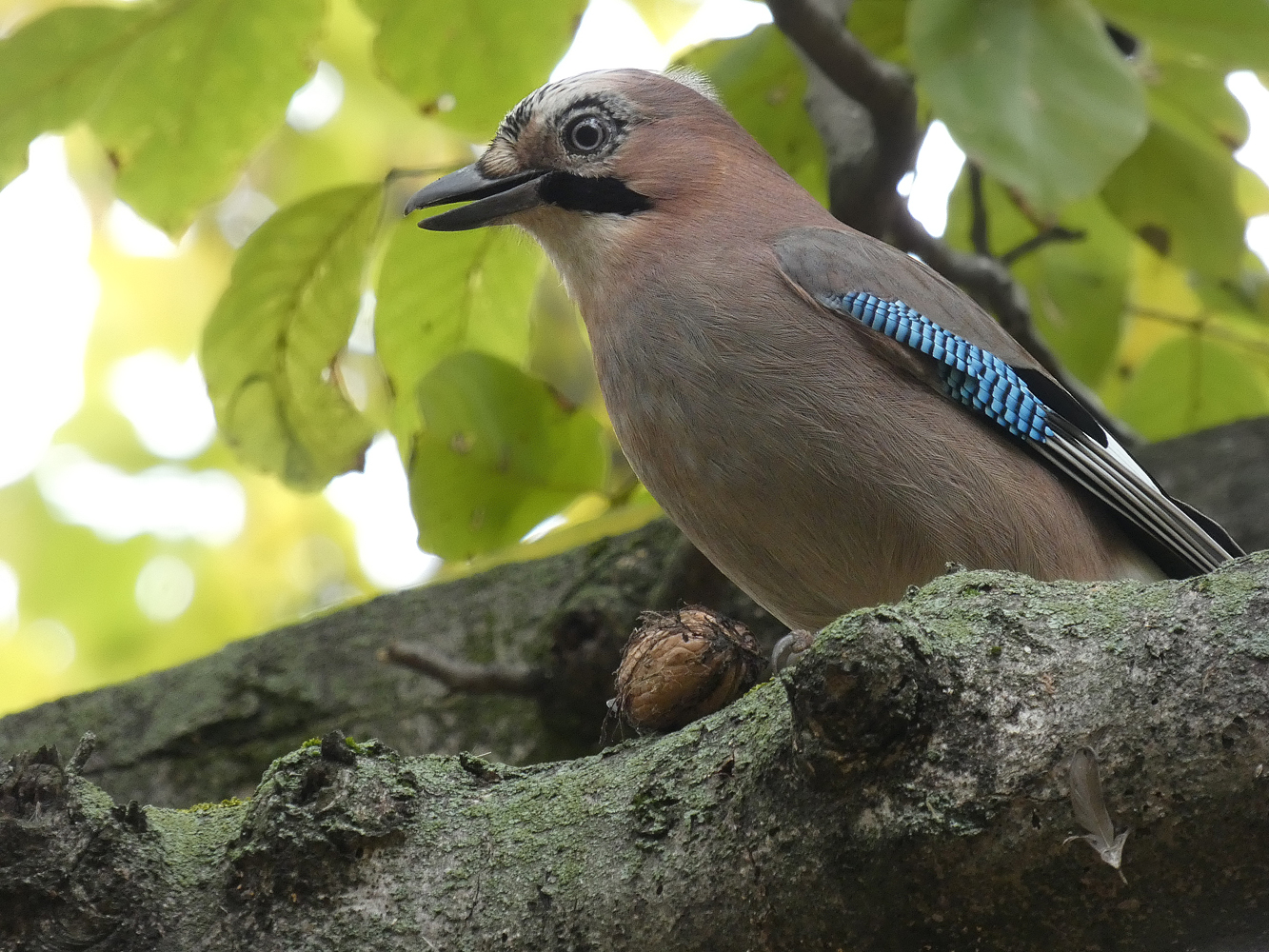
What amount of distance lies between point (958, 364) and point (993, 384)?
0.11m

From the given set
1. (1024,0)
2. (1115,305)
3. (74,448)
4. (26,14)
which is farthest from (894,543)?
(26,14)

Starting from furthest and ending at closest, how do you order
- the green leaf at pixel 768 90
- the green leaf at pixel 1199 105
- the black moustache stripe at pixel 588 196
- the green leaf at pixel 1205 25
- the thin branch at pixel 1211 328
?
the thin branch at pixel 1211 328, the green leaf at pixel 1199 105, the green leaf at pixel 768 90, the black moustache stripe at pixel 588 196, the green leaf at pixel 1205 25

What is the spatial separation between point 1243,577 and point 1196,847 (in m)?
0.39

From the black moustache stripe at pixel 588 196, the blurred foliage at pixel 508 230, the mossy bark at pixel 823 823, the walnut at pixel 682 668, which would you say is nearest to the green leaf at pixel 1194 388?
the blurred foliage at pixel 508 230

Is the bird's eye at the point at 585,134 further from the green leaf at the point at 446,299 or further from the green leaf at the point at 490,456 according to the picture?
the green leaf at the point at 490,456

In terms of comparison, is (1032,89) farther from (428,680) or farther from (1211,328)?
(428,680)

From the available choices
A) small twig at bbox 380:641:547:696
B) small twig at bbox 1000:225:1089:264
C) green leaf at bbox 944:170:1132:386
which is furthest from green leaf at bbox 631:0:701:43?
small twig at bbox 380:641:547:696

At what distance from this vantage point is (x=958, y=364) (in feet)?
11.1

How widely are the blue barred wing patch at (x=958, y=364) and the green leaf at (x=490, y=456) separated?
849 mm

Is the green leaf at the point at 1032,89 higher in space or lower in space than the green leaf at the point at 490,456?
higher

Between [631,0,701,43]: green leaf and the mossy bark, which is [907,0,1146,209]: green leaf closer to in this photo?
the mossy bark

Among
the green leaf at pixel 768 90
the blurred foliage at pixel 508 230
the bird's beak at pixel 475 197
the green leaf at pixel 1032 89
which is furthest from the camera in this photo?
the green leaf at pixel 768 90

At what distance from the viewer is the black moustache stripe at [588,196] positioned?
388cm

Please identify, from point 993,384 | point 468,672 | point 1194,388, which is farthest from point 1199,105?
point 468,672
